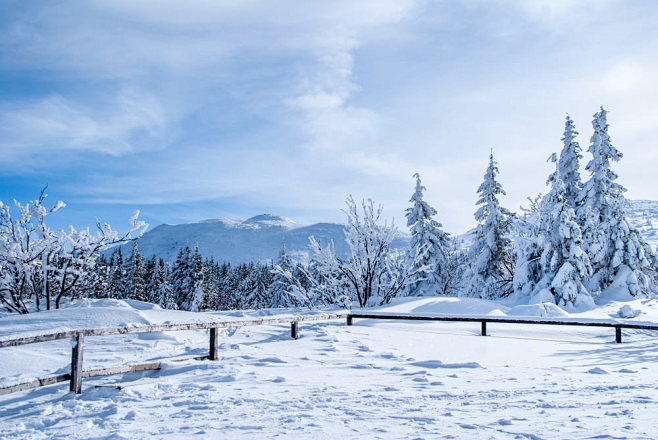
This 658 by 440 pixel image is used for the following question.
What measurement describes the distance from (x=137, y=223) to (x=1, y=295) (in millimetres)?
4970

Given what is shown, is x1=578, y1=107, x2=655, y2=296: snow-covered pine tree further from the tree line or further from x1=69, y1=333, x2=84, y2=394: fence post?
x1=69, y1=333, x2=84, y2=394: fence post

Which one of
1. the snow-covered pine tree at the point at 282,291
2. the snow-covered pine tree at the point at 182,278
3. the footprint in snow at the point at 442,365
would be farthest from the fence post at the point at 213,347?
the snow-covered pine tree at the point at 182,278

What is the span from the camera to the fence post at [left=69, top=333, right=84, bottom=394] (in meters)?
6.65

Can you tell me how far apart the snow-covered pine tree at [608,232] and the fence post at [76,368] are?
2739cm

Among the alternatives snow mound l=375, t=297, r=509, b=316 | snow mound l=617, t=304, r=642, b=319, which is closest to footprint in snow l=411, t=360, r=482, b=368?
snow mound l=375, t=297, r=509, b=316

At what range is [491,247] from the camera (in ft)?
104

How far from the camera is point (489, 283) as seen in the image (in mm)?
31531

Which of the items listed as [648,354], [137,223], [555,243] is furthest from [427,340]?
[555,243]

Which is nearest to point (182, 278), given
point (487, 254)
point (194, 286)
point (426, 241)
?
point (194, 286)

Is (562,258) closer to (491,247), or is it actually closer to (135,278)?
(491,247)

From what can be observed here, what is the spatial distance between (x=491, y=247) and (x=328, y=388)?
89.2 ft

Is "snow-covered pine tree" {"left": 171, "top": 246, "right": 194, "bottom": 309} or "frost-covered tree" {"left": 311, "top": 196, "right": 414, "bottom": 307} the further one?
"snow-covered pine tree" {"left": 171, "top": 246, "right": 194, "bottom": 309}

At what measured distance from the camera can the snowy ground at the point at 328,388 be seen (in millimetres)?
5086

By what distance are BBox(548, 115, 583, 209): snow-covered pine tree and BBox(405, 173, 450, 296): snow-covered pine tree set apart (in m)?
8.59
